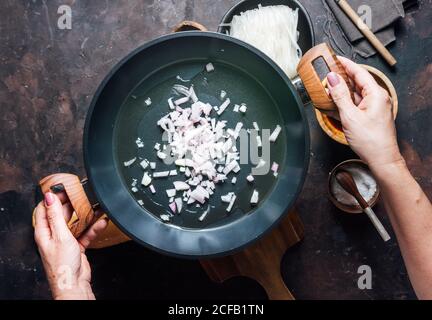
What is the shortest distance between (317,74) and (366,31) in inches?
15.4

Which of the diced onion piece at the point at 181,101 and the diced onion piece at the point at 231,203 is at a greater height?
the diced onion piece at the point at 181,101

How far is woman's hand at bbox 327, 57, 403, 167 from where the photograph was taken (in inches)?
50.4

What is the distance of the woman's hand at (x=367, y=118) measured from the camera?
4.20 feet

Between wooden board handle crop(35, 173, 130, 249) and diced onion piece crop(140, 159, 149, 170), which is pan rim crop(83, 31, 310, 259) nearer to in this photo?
wooden board handle crop(35, 173, 130, 249)

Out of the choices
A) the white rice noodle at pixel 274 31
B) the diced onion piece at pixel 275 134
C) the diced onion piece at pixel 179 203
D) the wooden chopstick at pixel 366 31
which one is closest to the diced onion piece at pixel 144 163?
the diced onion piece at pixel 179 203

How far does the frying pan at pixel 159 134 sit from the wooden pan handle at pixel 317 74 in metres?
0.05

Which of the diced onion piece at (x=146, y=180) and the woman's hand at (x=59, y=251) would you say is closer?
the woman's hand at (x=59, y=251)

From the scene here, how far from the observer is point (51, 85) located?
173 centimetres

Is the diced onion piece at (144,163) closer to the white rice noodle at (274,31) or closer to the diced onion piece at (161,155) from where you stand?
the diced onion piece at (161,155)

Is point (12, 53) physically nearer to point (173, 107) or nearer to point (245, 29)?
point (173, 107)

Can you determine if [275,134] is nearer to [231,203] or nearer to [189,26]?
[231,203]

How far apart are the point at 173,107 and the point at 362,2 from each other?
70 centimetres
